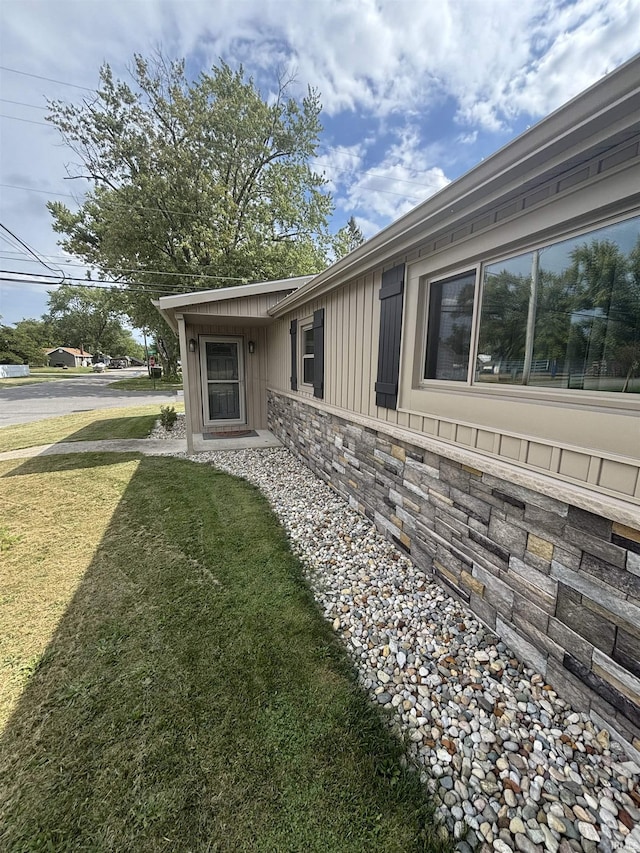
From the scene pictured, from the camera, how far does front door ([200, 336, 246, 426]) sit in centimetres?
789

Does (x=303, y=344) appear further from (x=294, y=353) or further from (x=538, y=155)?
(x=538, y=155)

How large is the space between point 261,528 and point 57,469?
4016 mm

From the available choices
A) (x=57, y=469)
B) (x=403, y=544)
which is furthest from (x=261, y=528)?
(x=57, y=469)

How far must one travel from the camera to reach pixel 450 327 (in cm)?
266

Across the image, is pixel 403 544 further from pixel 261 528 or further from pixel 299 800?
pixel 299 800

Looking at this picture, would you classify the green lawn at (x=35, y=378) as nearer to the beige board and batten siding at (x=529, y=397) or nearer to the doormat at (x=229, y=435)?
the doormat at (x=229, y=435)

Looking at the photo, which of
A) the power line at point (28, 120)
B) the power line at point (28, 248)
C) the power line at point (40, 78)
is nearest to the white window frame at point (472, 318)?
the power line at point (28, 248)

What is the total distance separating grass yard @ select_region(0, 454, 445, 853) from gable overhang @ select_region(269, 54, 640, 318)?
275 cm

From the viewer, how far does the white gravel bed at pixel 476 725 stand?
1.35m

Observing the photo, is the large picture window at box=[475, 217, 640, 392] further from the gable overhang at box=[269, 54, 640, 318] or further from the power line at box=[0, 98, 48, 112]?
the power line at box=[0, 98, 48, 112]

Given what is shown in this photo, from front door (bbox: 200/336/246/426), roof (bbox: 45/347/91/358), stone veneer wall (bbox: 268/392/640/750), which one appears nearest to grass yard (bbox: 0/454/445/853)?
stone veneer wall (bbox: 268/392/640/750)

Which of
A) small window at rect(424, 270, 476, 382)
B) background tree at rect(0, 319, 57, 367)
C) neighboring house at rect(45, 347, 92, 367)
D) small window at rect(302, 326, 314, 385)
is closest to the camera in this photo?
small window at rect(424, 270, 476, 382)

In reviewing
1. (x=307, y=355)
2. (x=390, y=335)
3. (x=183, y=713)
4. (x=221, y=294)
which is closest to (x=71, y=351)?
(x=221, y=294)

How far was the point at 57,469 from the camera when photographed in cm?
563
